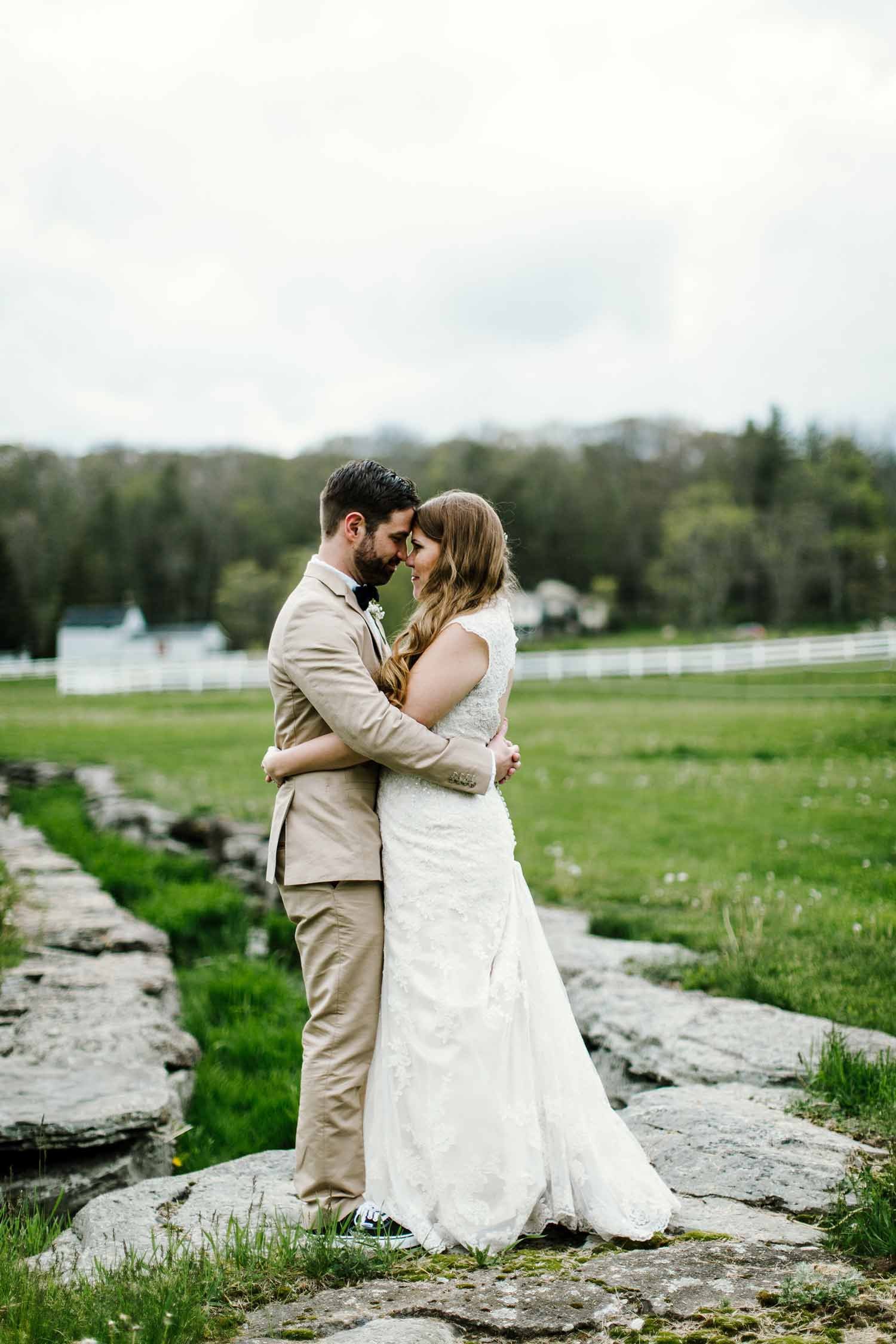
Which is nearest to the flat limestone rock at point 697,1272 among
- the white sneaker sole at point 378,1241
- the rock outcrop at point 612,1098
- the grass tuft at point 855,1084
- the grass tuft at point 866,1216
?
the rock outcrop at point 612,1098

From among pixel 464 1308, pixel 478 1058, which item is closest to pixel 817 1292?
pixel 464 1308

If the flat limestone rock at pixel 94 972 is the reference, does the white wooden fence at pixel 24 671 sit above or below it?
above

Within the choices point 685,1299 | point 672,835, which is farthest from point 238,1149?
point 672,835

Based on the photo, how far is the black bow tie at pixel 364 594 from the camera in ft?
14.0

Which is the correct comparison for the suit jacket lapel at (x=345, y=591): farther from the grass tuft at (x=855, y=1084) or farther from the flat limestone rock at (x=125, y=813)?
the flat limestone rock at (x=125, y=813)

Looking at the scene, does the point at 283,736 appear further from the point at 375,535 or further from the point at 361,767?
the point at 375,535

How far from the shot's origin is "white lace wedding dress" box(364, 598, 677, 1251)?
367 centimetres

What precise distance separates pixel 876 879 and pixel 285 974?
4.29 m

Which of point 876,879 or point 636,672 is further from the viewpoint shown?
point 636,672

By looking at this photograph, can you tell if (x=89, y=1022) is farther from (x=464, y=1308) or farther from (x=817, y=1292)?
(x=817, y=1292)

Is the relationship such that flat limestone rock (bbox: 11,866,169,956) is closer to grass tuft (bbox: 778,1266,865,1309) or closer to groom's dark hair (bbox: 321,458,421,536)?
groom's dark hair (bbox: 321,458,421,536)

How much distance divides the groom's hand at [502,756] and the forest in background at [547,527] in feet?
206

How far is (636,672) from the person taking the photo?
38188 millimetres

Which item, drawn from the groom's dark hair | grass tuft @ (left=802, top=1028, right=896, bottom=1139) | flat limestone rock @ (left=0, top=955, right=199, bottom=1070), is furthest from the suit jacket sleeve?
flat limestone rock @ (left=0, top=955, right=199, bottom=1070)
